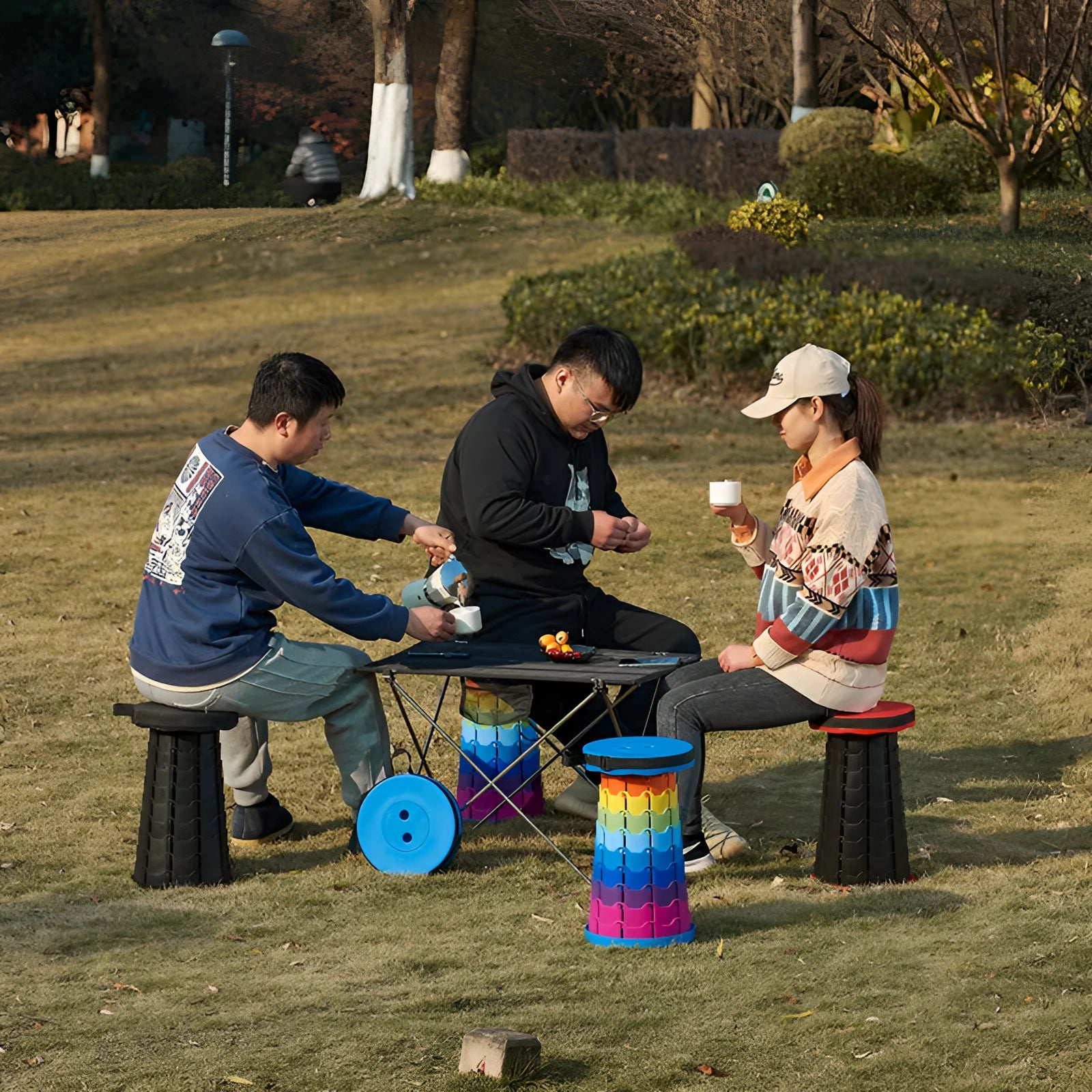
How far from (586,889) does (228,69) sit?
1151 inches

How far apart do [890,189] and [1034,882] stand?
664 inches

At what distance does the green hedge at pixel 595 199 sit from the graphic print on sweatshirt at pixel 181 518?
61.3ft

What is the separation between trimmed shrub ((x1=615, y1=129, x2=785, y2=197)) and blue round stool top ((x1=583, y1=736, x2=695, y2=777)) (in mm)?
20557

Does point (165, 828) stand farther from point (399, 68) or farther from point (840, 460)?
point (399, 68)

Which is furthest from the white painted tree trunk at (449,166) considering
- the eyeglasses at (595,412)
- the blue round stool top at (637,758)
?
the blue round stool top at (637,758)

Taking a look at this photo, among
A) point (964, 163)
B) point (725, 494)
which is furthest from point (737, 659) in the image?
point (964, 163)

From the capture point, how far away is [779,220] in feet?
60.4

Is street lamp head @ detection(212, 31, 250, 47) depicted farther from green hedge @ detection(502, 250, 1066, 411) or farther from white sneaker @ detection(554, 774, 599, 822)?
white sneaker @ detection(554, 774, 599, 822)

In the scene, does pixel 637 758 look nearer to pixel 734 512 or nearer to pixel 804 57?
pixel 734 512

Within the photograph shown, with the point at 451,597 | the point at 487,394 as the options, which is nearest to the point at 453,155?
the point at 487,394

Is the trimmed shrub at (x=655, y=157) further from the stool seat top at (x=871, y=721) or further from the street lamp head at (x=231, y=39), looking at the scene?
the stool seat top at (x=871, y=721)

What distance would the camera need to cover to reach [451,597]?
5414 mm

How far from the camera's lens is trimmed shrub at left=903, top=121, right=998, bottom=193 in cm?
→ 2048

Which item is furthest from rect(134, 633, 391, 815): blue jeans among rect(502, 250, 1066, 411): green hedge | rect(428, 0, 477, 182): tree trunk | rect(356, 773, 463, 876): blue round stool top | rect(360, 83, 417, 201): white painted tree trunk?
rect(428, 0, 477, 182): tree trunk
